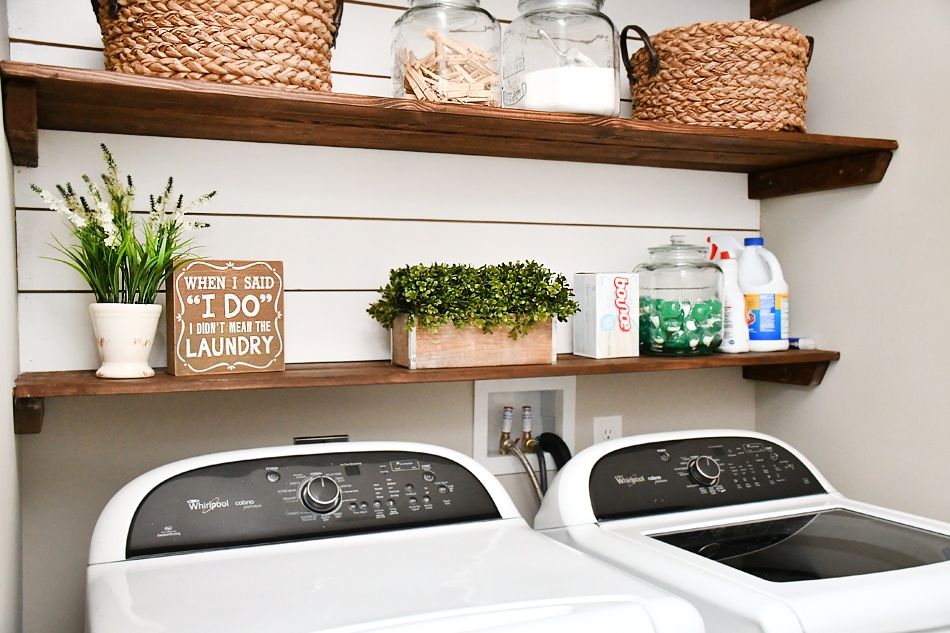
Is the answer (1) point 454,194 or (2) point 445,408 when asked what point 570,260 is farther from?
(2) point 445,408

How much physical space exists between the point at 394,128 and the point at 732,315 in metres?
Result: 0.88

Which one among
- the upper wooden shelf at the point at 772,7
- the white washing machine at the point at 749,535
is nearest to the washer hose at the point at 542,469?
the white washing machine at the point at 749,535

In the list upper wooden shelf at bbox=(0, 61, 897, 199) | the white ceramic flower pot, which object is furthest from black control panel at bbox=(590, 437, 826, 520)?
the white ceramic flower pot

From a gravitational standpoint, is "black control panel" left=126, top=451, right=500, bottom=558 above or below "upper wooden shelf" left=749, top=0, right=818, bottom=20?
below

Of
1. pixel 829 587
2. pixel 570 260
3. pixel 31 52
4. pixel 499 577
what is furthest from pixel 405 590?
pixel 31 52

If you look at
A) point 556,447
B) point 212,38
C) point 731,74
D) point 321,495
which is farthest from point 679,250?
point 212,38

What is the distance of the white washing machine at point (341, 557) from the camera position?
0.99 m

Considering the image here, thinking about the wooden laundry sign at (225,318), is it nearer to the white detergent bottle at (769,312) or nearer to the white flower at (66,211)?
the white flower at (66,211)

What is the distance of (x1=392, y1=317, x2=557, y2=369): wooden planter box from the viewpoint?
155cm

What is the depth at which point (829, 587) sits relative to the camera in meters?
1.12

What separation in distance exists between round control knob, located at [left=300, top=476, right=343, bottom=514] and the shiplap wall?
1.17 feet

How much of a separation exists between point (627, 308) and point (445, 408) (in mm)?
463

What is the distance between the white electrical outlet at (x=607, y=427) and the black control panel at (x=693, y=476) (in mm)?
351

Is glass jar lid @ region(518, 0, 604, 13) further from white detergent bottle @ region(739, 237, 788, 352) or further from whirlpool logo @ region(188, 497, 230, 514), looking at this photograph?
whirlpool logo @ region(188, 497, 230, 514)
